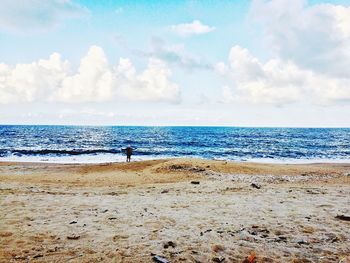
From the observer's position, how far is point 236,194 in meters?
13.7

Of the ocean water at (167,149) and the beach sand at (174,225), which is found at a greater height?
the beach sand at (174,225)

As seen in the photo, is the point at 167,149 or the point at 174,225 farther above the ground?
the point at 174,225

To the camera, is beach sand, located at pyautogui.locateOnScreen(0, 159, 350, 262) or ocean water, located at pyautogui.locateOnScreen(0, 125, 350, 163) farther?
ocean water, located at pyautogui.locateOnScreen(0, 125, 350, 163)

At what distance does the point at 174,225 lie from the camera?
28.8 ft

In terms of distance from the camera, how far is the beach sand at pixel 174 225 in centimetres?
678

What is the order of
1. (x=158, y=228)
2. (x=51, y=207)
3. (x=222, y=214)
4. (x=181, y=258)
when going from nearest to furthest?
(x=181, y=258), (x=158, y=228), (x=222, y=214), (x=51, y=207)

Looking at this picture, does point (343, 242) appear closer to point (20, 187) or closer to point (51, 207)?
point (51, 207)

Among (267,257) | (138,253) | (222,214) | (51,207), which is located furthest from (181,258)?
(51,207)

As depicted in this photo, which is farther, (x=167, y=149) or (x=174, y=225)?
(x=167, y=149)

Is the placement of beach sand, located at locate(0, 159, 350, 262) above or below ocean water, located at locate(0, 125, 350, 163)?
above

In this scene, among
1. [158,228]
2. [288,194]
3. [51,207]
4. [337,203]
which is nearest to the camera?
Result: [158,228]

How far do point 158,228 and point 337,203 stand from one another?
6.86 meters

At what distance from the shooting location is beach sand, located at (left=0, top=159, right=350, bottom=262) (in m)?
6.78

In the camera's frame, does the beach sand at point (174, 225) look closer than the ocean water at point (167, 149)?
Yes
